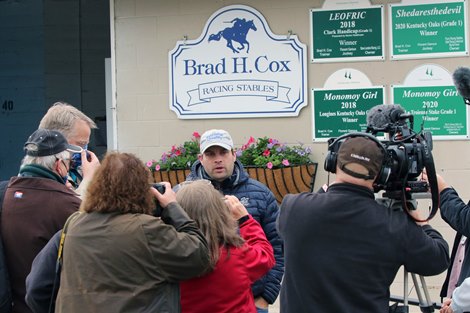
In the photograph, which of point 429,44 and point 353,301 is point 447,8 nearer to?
point 429,44

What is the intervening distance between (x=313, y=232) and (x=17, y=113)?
6338mm

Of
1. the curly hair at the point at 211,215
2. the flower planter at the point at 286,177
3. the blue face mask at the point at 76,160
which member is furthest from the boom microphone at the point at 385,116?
the flower planter at the point at 286,177

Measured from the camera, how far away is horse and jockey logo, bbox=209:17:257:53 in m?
5.39

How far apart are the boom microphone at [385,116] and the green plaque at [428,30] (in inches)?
89.5

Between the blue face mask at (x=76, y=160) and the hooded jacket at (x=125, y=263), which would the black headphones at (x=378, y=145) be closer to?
the hooded jacket at (x=125, y=263)

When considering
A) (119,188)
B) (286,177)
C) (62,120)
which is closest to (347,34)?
(286,177)

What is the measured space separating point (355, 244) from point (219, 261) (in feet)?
1.77

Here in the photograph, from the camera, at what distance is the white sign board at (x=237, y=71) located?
529 cm

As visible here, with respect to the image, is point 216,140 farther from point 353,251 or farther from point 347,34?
point 347,34

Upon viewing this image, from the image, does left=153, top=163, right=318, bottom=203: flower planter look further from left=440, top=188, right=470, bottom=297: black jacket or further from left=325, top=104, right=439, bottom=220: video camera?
left=325, top=104, right=439, bottom=220: video camera

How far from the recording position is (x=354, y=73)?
17.0 feet

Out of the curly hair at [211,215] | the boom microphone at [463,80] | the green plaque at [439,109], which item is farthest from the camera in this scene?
the green plaque at [439,109]

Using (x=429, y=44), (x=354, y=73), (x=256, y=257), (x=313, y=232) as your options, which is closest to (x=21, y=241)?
(x=256, y=257)

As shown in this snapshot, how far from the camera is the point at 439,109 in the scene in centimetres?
502
